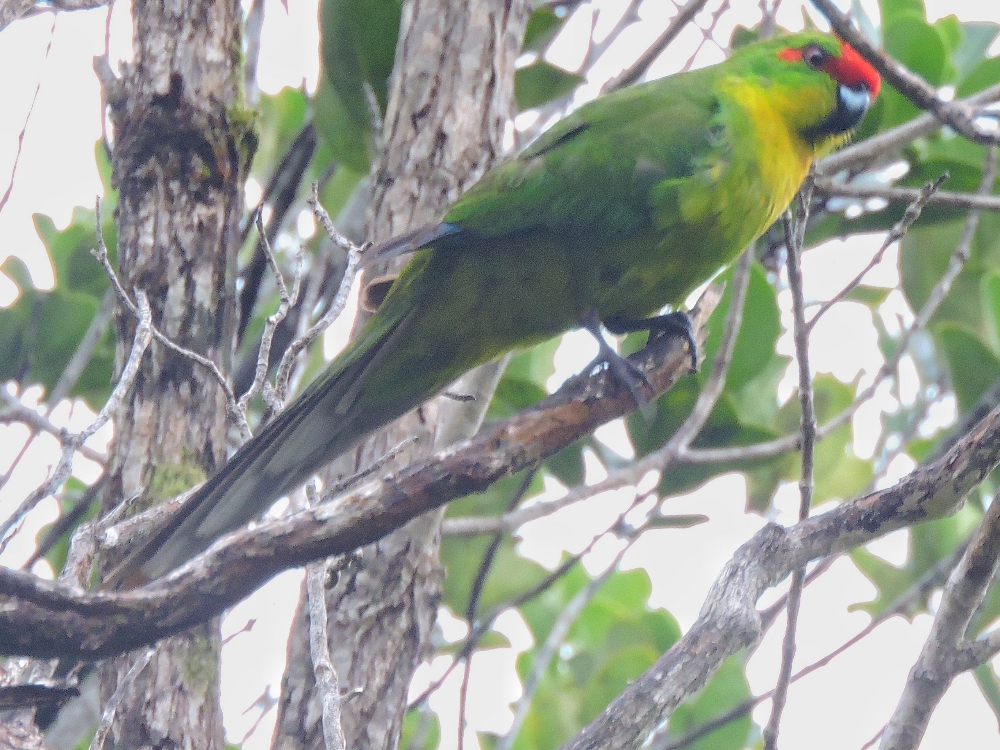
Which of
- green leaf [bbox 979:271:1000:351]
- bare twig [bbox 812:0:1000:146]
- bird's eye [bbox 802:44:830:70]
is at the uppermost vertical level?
bird's eye [bbox 802:44:830:70]

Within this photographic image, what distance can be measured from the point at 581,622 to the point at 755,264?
1.74 metres

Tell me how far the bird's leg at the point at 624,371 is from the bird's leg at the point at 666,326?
0.19 meters

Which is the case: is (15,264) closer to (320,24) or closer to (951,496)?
(320,24)

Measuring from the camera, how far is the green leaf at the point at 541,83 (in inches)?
148

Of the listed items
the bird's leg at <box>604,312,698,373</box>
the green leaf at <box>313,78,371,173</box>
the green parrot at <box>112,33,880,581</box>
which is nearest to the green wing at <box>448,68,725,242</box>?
the green parrot at <box>112,33,880,581</box>

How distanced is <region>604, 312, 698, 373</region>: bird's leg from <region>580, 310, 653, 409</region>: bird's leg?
0.19 m

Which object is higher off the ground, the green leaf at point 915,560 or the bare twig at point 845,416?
the bare twig at point 845,416

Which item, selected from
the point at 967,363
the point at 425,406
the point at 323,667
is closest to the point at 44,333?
the point at 425,406

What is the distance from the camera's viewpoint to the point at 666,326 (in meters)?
2.97

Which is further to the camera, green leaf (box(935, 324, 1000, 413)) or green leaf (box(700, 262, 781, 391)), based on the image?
green leaf (box(700, 262, 781, 391))

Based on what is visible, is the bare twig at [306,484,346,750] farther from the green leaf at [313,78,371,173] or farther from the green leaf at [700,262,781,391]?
the green leaf at [313,78,371,173]

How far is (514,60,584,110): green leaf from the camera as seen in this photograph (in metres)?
3.76

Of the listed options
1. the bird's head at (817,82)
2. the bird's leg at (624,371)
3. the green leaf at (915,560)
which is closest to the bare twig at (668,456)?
the bird's leg at (624,371)

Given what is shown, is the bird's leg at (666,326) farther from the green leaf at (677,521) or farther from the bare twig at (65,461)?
the bare twig at (65,461)
